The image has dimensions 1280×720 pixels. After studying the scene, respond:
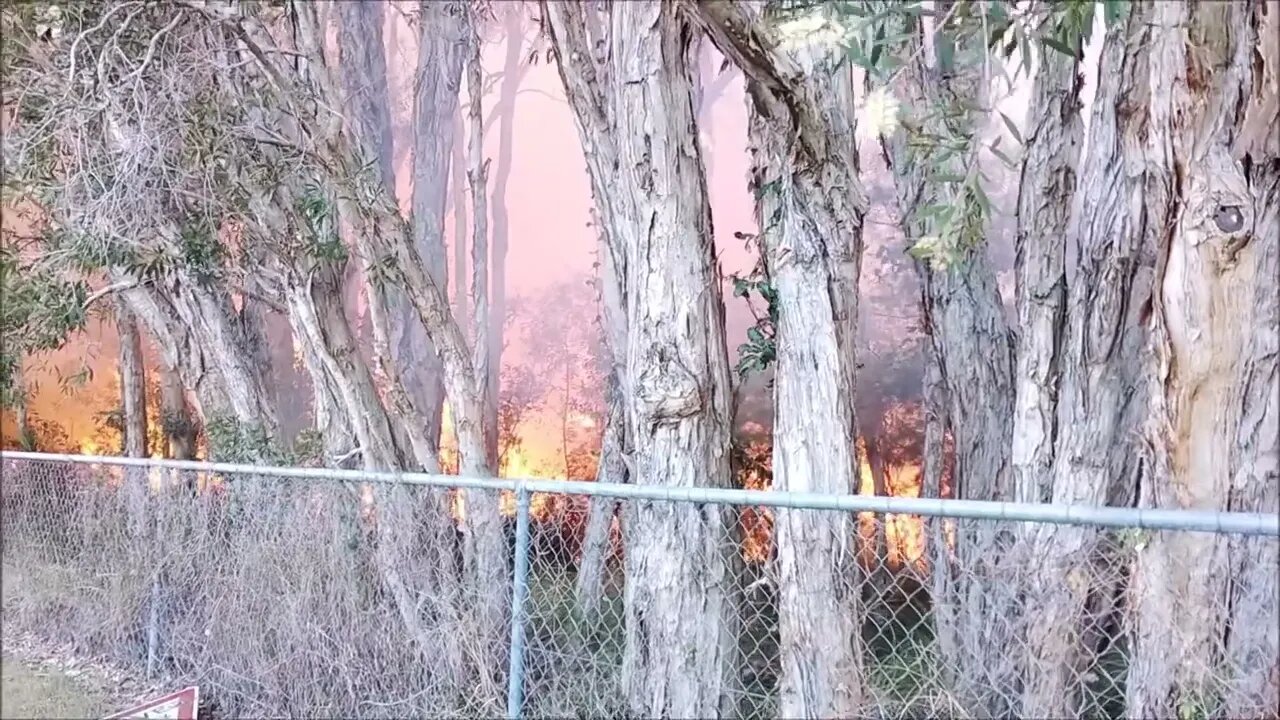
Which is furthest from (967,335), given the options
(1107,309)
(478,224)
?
(478,224)

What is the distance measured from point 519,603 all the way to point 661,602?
0.61 metres

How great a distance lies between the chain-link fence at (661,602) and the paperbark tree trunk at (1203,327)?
18 mm

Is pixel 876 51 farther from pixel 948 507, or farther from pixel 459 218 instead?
pixel 459 218

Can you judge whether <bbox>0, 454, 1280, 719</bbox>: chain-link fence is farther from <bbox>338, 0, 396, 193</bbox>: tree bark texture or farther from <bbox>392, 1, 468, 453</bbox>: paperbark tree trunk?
<bbox>338, 0, 396, 193</bbox>: tree bark texture

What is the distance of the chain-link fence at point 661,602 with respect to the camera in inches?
96.7

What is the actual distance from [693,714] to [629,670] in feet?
0.93

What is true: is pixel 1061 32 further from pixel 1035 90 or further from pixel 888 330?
pixel 888 330

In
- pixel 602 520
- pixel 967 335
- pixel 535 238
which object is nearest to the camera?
pixel 967 335

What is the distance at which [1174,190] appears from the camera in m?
2.54

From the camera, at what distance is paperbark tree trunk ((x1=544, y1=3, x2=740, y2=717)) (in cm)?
326

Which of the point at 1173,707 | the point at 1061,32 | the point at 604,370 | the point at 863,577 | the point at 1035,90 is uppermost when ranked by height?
the point at 1035,90

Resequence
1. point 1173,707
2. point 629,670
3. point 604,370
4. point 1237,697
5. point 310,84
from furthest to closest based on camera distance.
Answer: point 604,370
point 310,84
point 629,670
point 1173,707
point 1237,697

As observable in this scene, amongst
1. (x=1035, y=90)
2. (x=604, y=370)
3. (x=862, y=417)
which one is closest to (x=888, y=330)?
(x=862, y=417)

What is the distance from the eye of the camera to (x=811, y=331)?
3.21m
